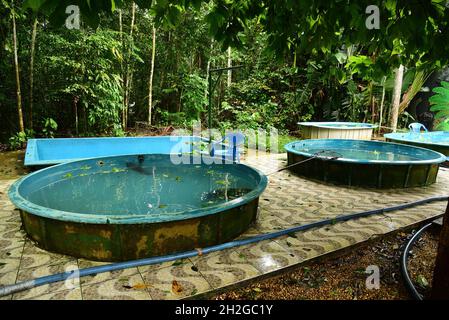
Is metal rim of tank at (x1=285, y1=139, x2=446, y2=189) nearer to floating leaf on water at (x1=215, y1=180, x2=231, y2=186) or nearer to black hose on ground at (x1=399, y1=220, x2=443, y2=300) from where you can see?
floating leaf on water at (x1=215, y1=180, x2=231, y2=186)

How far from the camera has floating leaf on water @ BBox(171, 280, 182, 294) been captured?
8.71 ft

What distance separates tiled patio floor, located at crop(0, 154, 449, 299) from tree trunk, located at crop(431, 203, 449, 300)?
4.23ft

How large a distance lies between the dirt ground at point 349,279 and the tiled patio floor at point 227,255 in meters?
0.12

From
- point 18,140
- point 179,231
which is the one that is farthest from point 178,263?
point 18,140

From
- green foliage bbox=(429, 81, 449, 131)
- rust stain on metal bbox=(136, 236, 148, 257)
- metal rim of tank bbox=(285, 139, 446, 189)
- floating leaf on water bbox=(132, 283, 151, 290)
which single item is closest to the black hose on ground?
floating leaf on water bbox=(132, 283, 151, 290)

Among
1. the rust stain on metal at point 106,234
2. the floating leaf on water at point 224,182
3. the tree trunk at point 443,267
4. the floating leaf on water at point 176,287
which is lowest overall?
the floating leaf on water at point 176,287

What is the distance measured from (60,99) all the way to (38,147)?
2.94 meters

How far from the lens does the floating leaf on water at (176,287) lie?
2654 millimetres

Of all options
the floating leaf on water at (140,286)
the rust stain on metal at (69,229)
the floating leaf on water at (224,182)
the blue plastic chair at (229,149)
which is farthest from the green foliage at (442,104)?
the rust stain on metal at (69,229)

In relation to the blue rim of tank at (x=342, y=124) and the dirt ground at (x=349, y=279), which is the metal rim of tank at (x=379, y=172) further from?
the blue rim of tank at (x=342, y=124)

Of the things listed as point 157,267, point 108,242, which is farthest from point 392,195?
point 108,242

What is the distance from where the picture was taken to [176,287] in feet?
8.86
